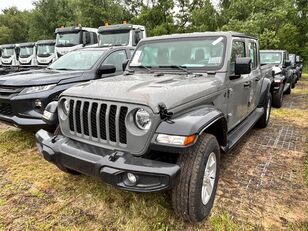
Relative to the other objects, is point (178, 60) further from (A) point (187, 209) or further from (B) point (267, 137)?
(B) point (267, 137)

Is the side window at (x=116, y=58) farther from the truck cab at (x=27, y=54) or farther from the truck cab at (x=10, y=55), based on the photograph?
the truck cab at (x=10, y=55)

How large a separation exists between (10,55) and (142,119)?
63.5ft

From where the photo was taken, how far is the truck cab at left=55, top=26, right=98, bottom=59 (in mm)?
13587

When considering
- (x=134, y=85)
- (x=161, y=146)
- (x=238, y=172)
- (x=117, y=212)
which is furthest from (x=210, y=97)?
(x=117, y=212)

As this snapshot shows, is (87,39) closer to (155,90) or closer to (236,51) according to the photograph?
(236,51)

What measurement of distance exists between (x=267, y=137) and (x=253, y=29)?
14.7 meters

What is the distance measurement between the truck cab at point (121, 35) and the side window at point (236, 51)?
334 inches

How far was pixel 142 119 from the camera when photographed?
245 cm

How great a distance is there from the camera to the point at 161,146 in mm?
2297

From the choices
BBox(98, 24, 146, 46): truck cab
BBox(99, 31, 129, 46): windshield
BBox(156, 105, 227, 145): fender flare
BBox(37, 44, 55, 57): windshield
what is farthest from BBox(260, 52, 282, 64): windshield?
BBox(37, 44, 55, 57): windshield

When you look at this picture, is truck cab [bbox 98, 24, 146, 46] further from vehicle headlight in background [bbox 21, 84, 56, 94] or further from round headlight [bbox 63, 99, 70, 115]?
round headlight [bbox 63, 99, 70, 115]

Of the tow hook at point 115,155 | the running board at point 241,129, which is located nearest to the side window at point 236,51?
the running board at point 241,129

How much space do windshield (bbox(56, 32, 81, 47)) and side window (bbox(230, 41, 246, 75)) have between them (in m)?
11.0

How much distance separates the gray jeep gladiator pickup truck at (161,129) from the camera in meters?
2.31
